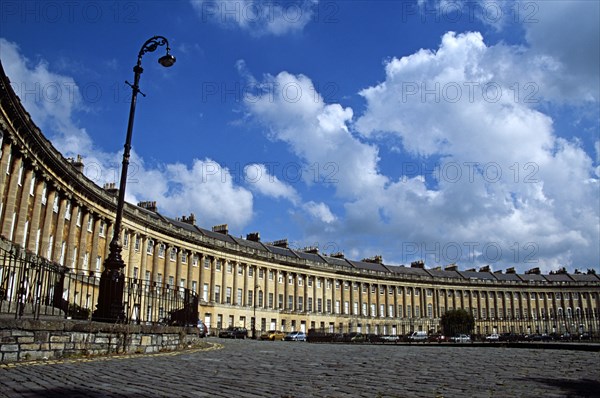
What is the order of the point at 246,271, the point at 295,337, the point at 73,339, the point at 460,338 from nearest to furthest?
the point at 73,339 → the point at 460,338 → the point at 295,337 → the point at 246,271

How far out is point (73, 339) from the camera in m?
11.7

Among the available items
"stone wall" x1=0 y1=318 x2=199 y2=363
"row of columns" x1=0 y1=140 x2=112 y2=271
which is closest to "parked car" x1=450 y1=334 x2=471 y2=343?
"row of columns" x1=0 y1=140 x2=112 y2=271

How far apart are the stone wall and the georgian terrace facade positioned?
4606 mm

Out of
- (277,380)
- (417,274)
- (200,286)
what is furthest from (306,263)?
(277,380)

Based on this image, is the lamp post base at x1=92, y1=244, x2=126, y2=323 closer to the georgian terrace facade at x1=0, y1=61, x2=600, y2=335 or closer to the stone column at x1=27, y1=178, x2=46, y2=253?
the georgian terrace facade at x1=0, y1=61, x2=600, y2=335

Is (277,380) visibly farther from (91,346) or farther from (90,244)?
(90,244)

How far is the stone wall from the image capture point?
32.8 feet

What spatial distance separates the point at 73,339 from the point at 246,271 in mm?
63707

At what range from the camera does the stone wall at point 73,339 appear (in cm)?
1000

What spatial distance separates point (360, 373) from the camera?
10.1 meters

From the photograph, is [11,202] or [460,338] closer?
[11,202]

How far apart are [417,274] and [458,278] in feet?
30.5

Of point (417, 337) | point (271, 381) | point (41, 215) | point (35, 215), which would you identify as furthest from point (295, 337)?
point (271, 381)

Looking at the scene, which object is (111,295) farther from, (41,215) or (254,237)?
(254,237)
